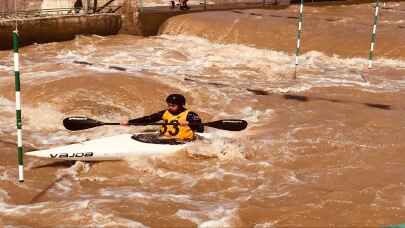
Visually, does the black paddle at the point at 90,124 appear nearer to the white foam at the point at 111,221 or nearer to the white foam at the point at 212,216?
the white foam at the point at 212,216

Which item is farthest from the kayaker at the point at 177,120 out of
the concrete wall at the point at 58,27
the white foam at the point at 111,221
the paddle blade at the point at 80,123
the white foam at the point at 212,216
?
the concrete wall at the point at 58,27

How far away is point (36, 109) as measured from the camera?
9.52m

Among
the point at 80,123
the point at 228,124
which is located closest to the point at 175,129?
the point at 228,124

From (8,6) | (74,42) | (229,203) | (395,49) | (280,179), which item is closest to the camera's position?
(229,203)

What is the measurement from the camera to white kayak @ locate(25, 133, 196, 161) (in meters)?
6.61

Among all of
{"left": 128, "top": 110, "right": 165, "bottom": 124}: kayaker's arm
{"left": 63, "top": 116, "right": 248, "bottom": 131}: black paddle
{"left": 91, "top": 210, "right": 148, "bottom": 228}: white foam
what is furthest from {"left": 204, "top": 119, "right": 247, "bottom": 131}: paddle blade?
{"left": 91, "top": 210, "right": 148, "bottom": 228}: white foam

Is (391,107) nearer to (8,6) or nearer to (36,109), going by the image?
(36,109)

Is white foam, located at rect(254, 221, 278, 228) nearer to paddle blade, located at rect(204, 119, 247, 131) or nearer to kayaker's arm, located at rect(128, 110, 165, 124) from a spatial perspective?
paddle blade, located at rect(204, 119, 247, 131)

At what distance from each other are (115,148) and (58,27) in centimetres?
1025

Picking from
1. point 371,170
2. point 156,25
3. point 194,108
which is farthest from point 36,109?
point 156,25

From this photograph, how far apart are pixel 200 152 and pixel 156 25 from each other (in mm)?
12111

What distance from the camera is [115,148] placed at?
6789 mm

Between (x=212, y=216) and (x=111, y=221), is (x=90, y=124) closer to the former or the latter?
(x=111, y=221)

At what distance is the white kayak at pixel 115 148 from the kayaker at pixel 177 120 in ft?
0.37
